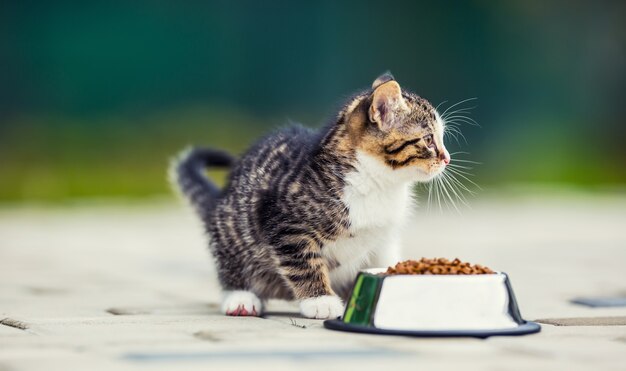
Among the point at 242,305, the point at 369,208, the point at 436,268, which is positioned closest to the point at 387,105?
the point at 369,208

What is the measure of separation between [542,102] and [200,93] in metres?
4.31

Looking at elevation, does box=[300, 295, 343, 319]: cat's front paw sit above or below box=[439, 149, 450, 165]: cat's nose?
below

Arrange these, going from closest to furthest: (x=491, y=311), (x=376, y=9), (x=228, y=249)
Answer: (x=491, y=311) < (x=228, y=249) < (x=376, y=9)

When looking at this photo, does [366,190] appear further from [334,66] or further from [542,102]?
[542,102]

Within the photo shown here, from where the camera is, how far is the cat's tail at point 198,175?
15.7 ft

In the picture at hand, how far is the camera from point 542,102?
13789 millimetres

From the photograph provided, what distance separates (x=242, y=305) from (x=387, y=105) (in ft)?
2.96

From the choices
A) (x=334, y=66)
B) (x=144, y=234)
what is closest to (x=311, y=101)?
(x=334, y=66)

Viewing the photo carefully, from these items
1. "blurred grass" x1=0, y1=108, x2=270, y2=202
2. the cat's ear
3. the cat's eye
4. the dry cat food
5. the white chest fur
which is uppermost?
"blurred grass" x1=0, y1=108, x2=270, y2=202

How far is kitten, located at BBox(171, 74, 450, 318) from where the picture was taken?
156 inches

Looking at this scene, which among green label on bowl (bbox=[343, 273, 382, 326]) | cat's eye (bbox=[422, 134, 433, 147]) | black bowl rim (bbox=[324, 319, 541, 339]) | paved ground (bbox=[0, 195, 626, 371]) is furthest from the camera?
cat's eye (bbox=[422, 134, 433, 147])

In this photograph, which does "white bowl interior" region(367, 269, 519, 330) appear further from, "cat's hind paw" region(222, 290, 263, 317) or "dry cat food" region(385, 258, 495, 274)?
"cat's hind paw" region(222, 290, 263, 317)

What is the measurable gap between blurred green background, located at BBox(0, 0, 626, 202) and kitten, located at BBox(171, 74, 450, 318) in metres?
8.12

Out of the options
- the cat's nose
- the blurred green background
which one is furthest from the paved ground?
the blurred green background
